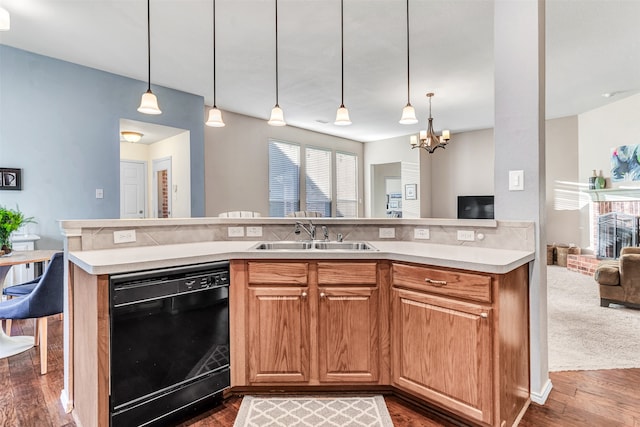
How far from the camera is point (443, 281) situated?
1.82 m

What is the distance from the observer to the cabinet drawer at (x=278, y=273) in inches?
82.3

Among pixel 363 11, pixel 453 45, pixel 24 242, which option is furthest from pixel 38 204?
pixel 453 45

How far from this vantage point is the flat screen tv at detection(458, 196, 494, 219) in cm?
747

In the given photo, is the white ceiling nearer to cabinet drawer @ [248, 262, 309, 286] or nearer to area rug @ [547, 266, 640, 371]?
cabinet drawer @ [248, 262, 309, 286]

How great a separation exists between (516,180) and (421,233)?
Result: 73 cm

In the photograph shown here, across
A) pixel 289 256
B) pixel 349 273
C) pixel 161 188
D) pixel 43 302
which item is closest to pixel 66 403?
pixel 43 302

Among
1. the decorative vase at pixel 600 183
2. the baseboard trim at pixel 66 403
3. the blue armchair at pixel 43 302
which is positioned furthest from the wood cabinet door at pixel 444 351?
the decorative vase at pixel 600 183

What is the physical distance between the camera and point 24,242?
3717 mm

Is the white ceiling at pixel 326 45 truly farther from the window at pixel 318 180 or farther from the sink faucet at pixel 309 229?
the window at pixel 318 180

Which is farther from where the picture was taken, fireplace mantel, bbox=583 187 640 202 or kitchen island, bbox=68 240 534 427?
fireplace mantel, bbox=583 187 640 202

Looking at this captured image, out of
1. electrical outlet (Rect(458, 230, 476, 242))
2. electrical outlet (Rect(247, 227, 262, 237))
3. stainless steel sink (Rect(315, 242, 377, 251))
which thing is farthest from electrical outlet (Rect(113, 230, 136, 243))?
electrical outlet (Rect(458, 230, 476, 242))

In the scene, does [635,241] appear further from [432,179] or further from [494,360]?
[494,360]

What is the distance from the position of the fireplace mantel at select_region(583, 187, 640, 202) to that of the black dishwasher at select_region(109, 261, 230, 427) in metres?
6.54

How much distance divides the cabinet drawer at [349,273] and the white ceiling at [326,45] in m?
2.26
